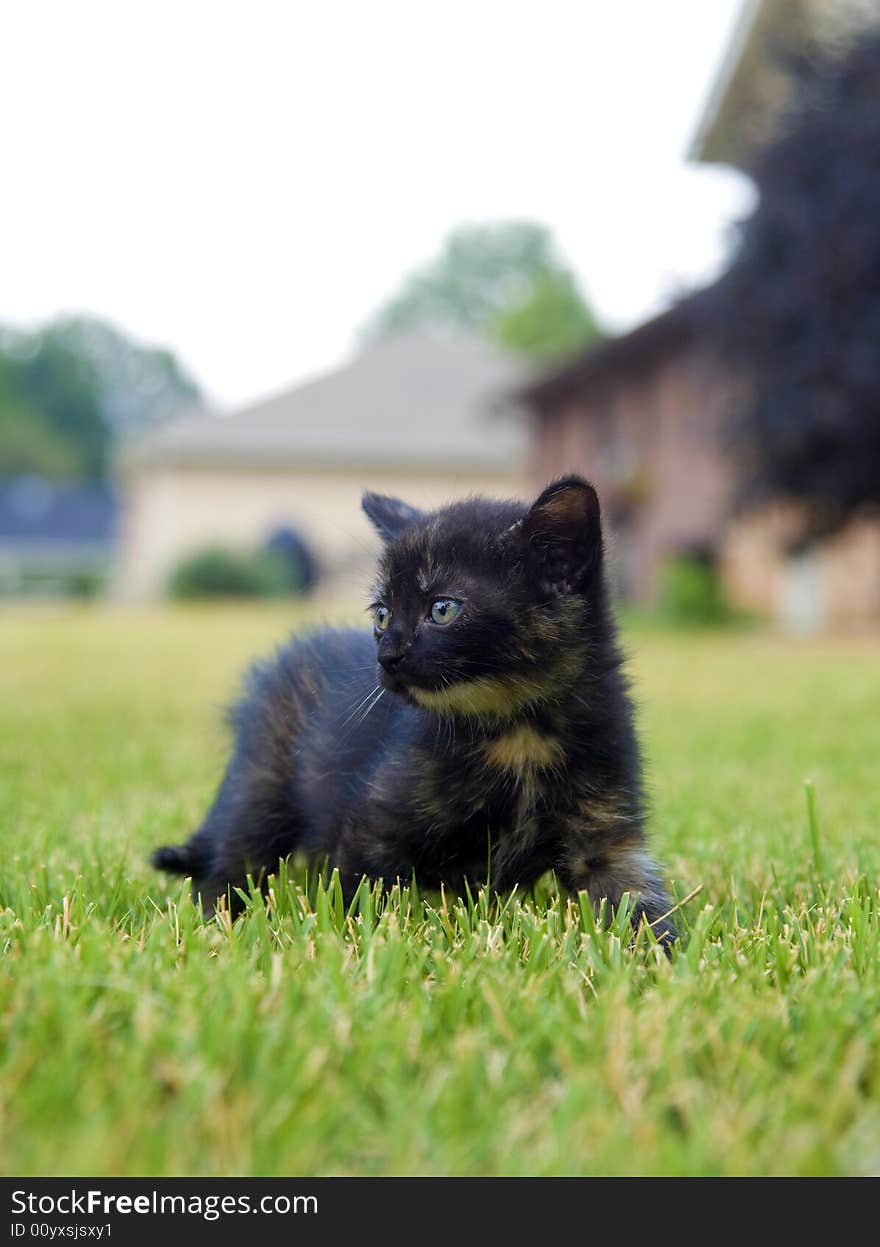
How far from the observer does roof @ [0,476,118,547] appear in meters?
66.7

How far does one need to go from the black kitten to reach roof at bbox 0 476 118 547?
220 ft

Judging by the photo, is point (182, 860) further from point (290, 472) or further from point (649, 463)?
point (290, 472)

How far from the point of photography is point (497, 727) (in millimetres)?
3043

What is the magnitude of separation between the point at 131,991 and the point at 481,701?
1.22 meters

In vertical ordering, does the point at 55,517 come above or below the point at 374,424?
below

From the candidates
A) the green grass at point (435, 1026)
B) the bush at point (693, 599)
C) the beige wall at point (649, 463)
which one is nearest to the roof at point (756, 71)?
the beige wall at point (649, 463)

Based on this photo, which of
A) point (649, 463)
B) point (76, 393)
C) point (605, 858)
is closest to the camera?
point (605, 858)

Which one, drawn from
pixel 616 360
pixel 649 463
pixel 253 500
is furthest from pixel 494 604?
pixel 253 500

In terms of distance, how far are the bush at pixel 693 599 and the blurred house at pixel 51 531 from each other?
148 feet

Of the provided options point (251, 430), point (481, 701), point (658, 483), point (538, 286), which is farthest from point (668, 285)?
point (538, 286)

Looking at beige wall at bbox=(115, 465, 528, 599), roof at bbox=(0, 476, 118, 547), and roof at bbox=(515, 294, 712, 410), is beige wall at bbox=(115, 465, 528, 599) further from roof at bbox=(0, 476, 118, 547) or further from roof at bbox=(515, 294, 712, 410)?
roof at bbox=(0, 476, 118, 547)

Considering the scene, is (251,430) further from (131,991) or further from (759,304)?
(131,991)

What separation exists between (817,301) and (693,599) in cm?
838
